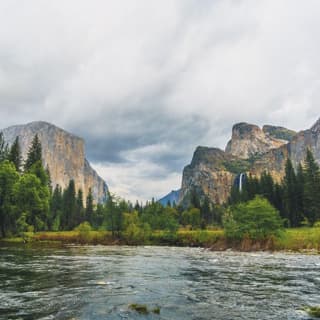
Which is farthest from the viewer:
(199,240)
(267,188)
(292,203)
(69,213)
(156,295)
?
(69,213)

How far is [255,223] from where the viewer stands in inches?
1959

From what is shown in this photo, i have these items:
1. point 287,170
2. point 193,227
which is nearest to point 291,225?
point 287,170

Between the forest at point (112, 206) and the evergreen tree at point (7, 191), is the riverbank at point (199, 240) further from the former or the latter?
the evergreen tree at point (7, 191)

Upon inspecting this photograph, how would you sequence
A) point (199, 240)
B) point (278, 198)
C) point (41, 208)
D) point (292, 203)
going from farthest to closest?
point (278, 198)
point (292, 203)
point (199, 240)
point (41, 208)

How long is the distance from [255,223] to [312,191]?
4333cm

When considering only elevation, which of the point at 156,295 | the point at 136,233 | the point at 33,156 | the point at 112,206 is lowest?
the point at 156,295

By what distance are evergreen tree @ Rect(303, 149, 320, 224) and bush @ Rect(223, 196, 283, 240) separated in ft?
122

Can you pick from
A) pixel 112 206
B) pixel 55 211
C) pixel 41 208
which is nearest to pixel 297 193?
pixel 112 206

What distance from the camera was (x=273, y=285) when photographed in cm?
1588

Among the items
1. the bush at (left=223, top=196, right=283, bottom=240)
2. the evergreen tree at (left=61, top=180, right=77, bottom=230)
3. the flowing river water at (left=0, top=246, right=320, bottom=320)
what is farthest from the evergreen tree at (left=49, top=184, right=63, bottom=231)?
the flowing river water at (left=0, top=246, right=320, bottom=320)

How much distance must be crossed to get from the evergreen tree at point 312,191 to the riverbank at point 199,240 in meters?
14.5

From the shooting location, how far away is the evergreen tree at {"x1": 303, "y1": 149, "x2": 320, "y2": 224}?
274 ft

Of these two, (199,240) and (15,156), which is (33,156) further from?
(199,240)

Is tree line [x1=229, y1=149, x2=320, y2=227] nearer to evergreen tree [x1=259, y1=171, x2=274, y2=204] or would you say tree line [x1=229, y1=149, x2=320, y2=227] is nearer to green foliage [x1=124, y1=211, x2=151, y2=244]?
evergreen tree [x1=259, y1=171, x2=274, y2=204]
